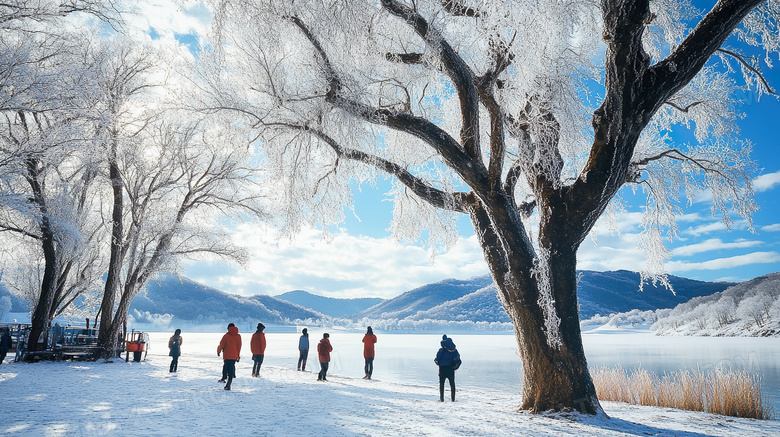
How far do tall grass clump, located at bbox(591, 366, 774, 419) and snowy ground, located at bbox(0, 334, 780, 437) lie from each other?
0.93m

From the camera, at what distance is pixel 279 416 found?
279 inches

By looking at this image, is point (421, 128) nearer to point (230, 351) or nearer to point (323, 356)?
point (230, 351)

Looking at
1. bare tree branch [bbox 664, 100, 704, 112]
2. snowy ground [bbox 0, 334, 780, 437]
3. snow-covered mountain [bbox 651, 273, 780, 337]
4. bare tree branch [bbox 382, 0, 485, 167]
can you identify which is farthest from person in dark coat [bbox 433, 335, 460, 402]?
snow-covered mountain [bbox 651, 273, 780, 337]

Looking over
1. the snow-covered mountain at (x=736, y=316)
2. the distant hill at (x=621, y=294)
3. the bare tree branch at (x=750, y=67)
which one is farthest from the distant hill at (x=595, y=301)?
the bare tree branch at (x=750, y=67)

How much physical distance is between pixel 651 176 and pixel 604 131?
315 cm

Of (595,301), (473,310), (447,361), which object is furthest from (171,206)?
(595,301)

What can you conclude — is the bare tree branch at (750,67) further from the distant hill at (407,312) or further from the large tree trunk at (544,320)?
Result: the distant hill at (407,312)

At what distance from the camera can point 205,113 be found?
8688 mm

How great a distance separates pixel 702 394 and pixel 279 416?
890cm

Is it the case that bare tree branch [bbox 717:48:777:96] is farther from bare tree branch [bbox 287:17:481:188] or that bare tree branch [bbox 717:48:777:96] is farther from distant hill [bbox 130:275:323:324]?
distant hill [bbox 130:275:323:324]

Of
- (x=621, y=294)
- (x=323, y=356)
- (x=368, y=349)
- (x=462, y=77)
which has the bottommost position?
(x=323, y=356)

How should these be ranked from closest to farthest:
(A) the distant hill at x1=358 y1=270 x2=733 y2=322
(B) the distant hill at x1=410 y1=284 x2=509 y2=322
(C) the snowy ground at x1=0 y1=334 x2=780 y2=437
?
(C) the snowy ground at x1=0 y1=334 x2=780 y2=437
(B) the distant hill at x1=410 y1=284 x2=509 y2=322
(A) the distant hill at x1=358 y1=270 x2=733 y2=322

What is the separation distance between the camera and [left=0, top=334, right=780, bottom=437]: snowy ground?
6.06 m

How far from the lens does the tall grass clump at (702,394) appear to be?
29.4 ft
